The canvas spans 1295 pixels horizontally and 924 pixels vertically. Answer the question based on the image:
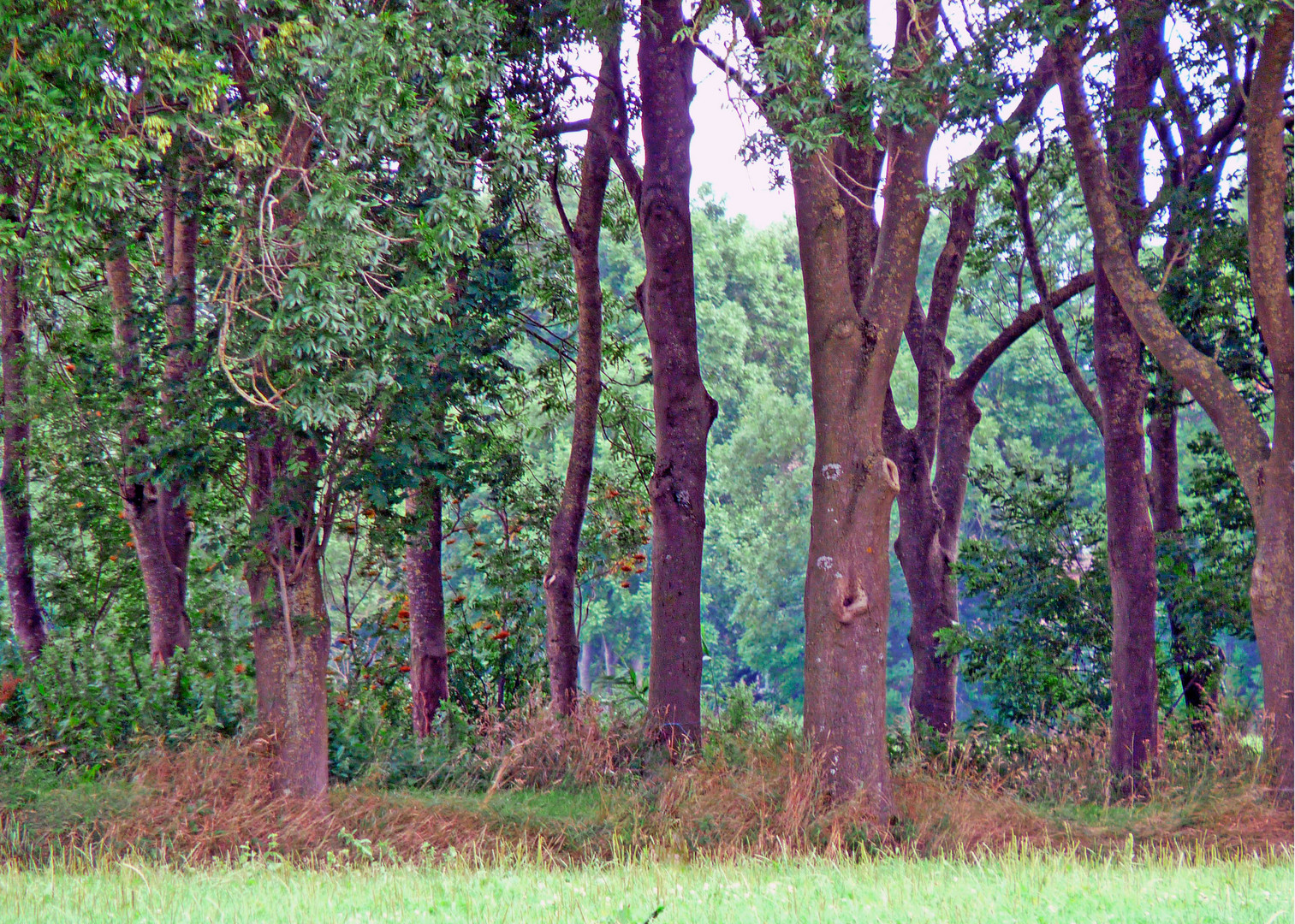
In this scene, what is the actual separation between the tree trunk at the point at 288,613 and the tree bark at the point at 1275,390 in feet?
25.8

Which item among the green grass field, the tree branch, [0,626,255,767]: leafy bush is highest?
the tree branch

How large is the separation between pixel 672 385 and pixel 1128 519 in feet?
17.8

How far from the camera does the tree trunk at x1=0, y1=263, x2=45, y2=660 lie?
43.9ft

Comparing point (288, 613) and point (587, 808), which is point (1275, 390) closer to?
point (587, 808)

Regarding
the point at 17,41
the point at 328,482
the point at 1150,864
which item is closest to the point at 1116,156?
the point at 1150,864

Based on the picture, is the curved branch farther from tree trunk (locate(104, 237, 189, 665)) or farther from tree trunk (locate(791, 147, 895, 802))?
tree trunk (locate(104, 237, 189, 665))

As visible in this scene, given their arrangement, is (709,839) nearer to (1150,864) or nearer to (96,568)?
(1150,864)

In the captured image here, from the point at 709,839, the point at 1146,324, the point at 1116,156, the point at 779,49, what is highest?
the point at 1116,156

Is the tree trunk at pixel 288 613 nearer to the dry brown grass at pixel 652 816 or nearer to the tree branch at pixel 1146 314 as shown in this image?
the dry brown grass at pixel 652 816

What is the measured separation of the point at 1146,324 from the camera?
32.9ft

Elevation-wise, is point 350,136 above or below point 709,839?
above

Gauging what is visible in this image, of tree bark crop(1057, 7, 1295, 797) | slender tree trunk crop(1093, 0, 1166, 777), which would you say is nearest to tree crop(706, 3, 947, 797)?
tree bark crop(1057, 7, 1295, 797)

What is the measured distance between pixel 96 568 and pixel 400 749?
969 centimetres

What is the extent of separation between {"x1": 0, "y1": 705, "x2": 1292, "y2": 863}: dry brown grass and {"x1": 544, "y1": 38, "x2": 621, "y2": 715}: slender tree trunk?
12.0 ft
